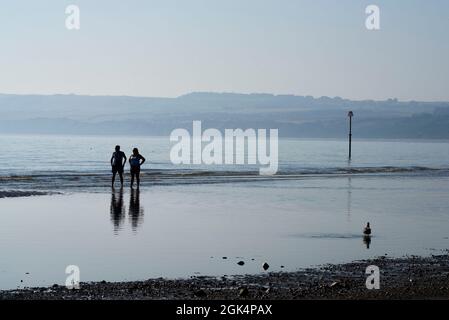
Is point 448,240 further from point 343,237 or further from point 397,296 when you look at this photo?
point 397,296

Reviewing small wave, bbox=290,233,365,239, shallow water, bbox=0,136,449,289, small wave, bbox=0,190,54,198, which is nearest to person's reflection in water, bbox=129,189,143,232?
shallow water, bbox=0,136,449,289

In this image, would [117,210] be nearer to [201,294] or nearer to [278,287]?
[278,287]

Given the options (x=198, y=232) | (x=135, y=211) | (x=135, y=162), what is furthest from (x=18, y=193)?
(x=198, y=232)

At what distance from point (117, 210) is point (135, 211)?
637 millimetres

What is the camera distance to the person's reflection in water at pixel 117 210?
73.6ft

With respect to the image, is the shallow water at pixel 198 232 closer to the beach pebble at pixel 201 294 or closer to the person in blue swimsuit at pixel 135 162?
the beach pebble at pixel 201 294

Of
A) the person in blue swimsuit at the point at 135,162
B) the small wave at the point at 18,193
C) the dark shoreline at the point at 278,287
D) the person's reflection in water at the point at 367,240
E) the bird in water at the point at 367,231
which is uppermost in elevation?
the person in blue swimsuit at the point at 135,162

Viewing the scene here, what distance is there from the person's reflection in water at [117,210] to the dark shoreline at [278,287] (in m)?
6.57

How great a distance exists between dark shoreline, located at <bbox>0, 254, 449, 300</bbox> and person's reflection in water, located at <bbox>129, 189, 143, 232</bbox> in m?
6.83

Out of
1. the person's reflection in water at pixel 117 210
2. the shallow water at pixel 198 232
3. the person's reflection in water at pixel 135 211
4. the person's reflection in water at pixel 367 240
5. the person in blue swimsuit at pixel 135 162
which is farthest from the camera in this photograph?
the person in blue swimsuit at pixel 135 162

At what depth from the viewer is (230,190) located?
123ft

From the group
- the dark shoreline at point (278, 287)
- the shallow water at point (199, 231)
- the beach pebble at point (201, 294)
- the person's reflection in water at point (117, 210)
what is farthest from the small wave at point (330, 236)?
the beach pebble at point (201, 294)

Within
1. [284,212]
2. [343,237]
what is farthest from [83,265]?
[284,212]

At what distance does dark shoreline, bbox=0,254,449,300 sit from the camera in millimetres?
12977
